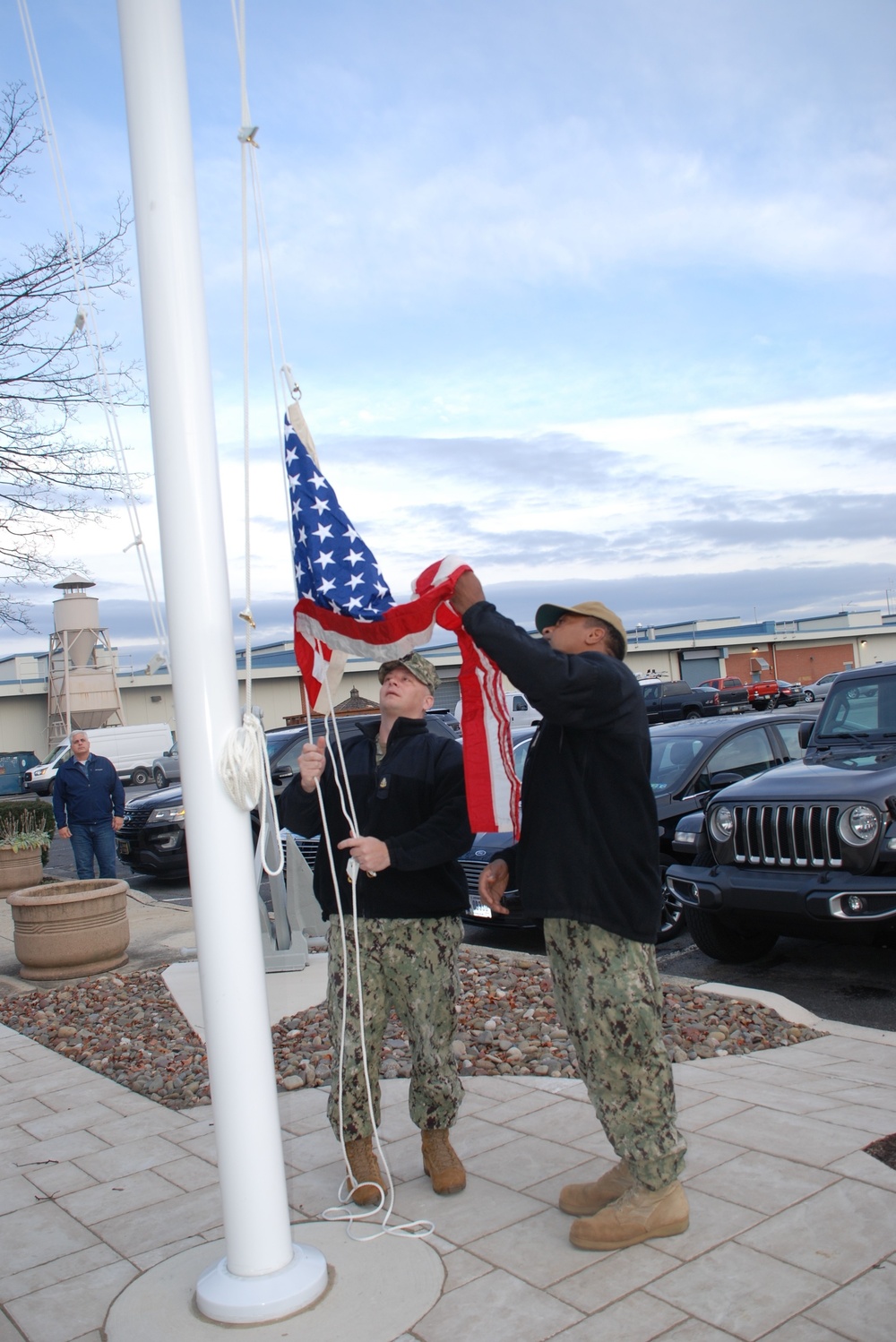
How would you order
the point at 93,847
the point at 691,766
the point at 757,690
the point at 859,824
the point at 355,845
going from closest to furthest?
the point at 355,845 < the point at 859,824 < the point at 691,766 < the point at 93,847 < the point at 757,690

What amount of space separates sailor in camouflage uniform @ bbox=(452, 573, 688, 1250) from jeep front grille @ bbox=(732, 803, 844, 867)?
352cm

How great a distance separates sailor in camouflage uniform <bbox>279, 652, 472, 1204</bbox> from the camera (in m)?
3.68

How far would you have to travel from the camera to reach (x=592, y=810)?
3.38 meters

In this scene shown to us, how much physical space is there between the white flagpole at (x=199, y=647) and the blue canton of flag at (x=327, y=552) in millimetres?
585

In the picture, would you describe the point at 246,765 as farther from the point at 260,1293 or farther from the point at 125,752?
the point at 125,752

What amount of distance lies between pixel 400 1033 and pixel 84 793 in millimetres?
6249

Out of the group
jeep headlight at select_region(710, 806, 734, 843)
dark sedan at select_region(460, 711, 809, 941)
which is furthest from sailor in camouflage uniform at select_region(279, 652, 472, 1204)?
dark sedan at select_region(460, 711, 809, 941)

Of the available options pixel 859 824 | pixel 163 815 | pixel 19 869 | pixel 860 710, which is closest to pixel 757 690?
pixel 163 815

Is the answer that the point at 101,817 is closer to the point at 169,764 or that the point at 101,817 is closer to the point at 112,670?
the point at 169,764

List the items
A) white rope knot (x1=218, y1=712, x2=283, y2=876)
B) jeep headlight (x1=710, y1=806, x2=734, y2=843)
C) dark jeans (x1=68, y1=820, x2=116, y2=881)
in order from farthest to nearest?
dark jeans (x1=68, y1=820, x2=116, y2=881) → jeep headlight (x1=710, y1=806, x2=734, y2=843) → white rope knot (x1=218, y1=712, x2=283, y2=876)

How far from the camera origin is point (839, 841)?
6.46 meters

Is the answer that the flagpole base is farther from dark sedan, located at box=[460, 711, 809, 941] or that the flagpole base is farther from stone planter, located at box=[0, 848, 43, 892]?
stone planter, located at box=[0, 848, 43, 892]

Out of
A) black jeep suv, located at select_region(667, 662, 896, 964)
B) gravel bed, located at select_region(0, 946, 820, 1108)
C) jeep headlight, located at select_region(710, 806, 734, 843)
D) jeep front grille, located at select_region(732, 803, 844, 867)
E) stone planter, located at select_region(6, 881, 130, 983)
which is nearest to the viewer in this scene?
gravel bed, located at select_region(0, 946, 820, 1108)

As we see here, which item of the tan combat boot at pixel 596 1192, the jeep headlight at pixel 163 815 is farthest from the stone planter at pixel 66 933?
the tan combat boot at pixel 596 1192
